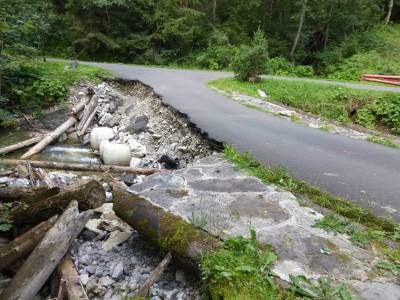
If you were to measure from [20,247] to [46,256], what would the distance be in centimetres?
38

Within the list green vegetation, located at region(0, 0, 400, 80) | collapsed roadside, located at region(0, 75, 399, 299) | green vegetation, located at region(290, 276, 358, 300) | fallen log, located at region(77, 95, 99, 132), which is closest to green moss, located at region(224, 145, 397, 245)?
collapsed roadside, located at region(0, 75, 399, 299)

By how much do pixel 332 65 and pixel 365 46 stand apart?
13.5 feet

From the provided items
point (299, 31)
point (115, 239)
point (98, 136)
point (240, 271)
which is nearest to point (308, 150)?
point (115, 239)

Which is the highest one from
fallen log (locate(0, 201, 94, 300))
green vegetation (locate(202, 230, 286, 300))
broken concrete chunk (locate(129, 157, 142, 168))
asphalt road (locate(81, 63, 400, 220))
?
green vegetation (locate(202, 230, 286, 300))

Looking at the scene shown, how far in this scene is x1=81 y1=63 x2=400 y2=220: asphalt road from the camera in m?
6.03

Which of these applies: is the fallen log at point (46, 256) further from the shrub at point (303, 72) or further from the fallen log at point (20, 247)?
the shrub at point (303, 72)

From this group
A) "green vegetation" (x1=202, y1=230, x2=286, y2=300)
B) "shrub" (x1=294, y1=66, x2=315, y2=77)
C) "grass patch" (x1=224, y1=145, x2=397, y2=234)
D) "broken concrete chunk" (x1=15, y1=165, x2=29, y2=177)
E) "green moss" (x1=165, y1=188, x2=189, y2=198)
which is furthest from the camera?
"shrub" (x1=294, y1=66, x2=315, y2=77)

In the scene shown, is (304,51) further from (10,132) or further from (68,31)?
(10,132)

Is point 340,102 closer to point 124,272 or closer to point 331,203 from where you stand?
point 331,203

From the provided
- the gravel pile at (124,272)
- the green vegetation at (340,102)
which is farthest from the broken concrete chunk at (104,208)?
the green vegetation at (340,102)

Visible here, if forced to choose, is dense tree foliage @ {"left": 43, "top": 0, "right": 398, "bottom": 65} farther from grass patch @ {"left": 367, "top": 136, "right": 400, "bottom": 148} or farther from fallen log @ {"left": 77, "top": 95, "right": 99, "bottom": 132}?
grass patch @ {"left": 367, "top": 136, "right": 400, "bottom": 148}

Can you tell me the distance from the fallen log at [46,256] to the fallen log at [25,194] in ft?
1.86

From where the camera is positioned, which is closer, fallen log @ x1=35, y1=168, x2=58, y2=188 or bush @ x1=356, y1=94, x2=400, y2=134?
fallen log @ x1=35, y1=168, x2=58, y2=188

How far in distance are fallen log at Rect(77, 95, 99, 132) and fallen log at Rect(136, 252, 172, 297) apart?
9.12 m
